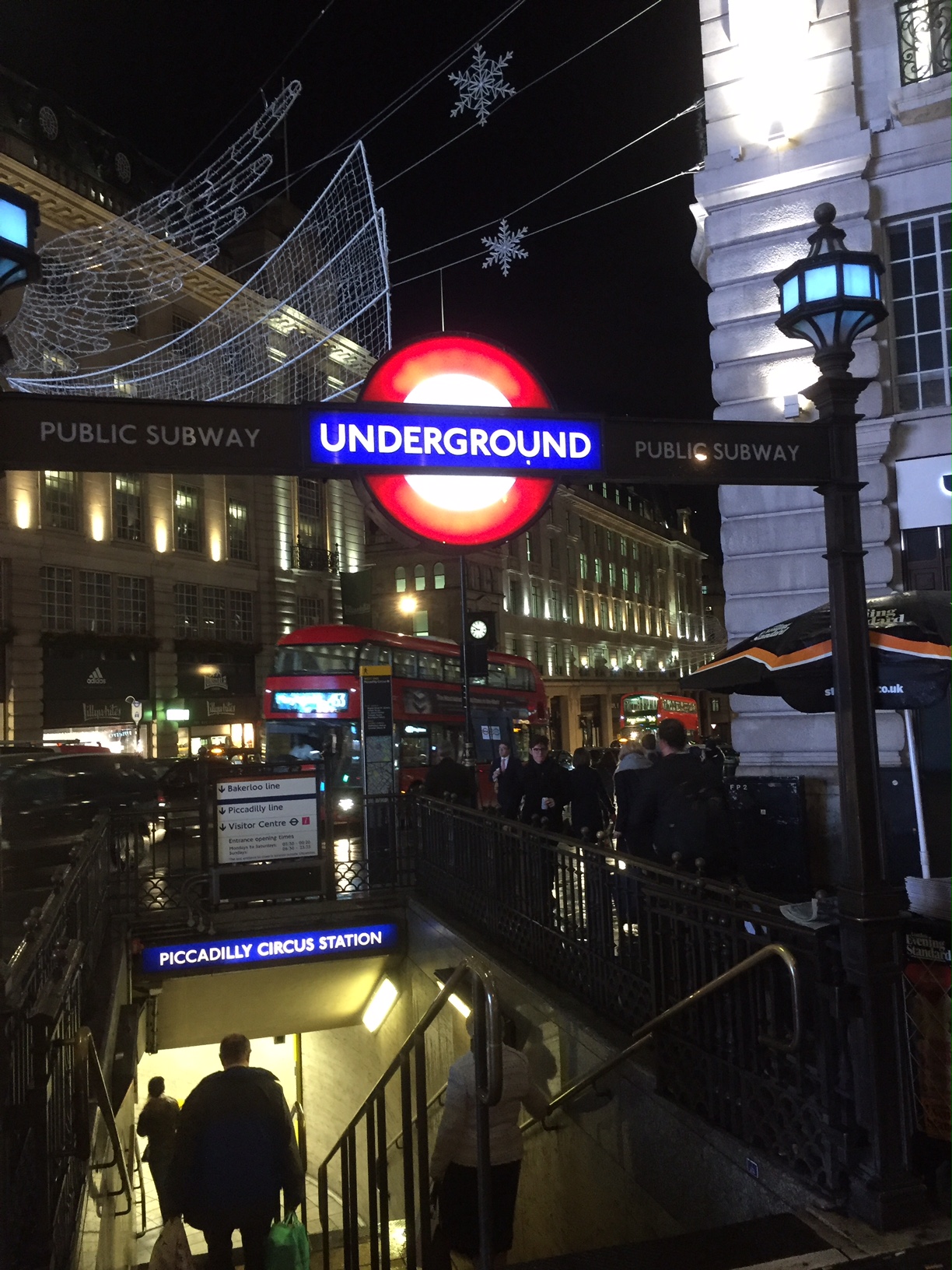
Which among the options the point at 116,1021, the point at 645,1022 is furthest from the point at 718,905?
the point at 116,1021

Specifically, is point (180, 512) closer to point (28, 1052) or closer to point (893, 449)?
point (893, 449)

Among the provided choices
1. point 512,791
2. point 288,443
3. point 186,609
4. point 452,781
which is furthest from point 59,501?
point 288,443

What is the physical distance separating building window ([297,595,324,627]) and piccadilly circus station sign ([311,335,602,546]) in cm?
4191

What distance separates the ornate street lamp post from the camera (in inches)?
187

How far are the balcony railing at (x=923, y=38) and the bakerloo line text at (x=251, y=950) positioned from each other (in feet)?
39.0

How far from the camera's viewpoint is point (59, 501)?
3572 cm

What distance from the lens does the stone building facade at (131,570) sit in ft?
111

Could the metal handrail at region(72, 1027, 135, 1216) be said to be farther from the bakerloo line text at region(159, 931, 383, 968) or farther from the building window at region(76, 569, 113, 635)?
the building window at region(76, 569, 113, 635)

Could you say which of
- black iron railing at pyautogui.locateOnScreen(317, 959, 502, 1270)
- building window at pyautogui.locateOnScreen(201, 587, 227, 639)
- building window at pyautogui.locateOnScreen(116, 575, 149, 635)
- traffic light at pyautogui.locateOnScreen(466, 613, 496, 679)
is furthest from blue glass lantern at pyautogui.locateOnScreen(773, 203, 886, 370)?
→ building window at pyautogui.locateOnScreen(201, 587, 227, 639)

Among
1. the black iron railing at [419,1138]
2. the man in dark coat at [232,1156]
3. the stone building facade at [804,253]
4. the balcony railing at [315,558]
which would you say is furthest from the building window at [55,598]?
the man in dark coat at [232,1156]

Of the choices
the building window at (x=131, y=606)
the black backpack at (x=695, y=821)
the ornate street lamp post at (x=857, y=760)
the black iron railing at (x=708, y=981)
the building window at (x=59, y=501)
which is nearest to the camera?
the ornate street lamp post at (x=857, y=760)

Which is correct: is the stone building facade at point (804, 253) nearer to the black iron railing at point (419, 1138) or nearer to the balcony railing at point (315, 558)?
the black iron railing at point (419, 1138)

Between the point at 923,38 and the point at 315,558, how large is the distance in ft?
127

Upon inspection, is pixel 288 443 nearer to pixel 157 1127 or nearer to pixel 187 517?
pixel 157 1127
